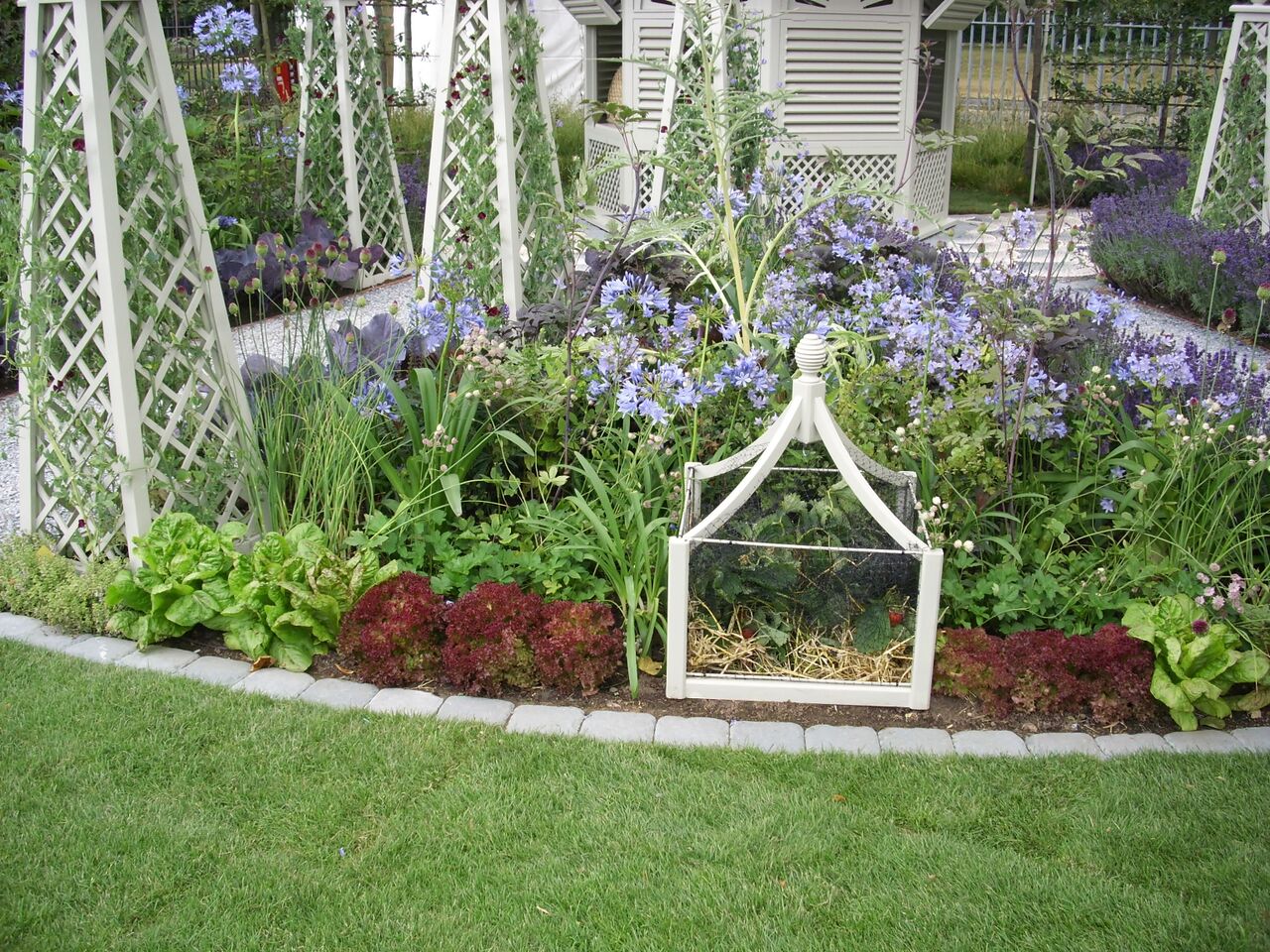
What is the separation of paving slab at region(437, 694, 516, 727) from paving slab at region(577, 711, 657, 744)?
237mm

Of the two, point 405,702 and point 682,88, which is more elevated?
point 682,88

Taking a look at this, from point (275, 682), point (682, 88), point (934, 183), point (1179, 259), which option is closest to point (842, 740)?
point (275, 682)

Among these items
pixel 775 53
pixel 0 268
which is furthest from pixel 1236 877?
pixel 775 53

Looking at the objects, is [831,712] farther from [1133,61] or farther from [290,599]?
[1133,61]

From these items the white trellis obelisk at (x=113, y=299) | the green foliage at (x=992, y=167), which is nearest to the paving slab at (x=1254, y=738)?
the white trellis obelisk at (x=113, y=299)

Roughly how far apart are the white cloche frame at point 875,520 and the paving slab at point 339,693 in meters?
0.87

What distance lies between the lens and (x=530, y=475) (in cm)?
402

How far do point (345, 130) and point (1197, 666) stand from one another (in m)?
6.31

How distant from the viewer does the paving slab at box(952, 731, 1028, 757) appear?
3.05 metres

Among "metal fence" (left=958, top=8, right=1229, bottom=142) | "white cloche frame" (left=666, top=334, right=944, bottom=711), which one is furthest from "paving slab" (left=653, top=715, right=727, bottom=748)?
"metal fence" (left=958, top=8, right=1229, bottom=142)

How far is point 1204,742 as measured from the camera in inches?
121

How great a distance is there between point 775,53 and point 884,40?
978 millimetres

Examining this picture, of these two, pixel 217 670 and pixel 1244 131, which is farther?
pixel 1244 131

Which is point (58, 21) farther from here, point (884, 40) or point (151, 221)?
point (884, 40)
